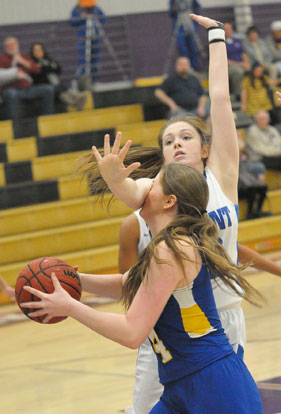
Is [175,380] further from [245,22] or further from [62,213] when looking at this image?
[245,22]

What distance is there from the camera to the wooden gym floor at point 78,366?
190 inches

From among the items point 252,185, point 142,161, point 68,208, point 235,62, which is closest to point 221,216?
point 142,161

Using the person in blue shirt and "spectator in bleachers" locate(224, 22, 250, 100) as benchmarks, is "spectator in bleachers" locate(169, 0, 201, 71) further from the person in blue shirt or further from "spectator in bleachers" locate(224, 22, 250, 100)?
the person in blue shirt

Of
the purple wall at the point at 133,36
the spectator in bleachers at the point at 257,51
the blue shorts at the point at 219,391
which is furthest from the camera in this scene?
the purple wall at the point at 133,36

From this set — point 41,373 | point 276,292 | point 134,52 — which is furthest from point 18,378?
point 134,52

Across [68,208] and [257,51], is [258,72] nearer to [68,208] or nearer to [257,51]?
[257,51]

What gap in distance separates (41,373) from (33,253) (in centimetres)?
346

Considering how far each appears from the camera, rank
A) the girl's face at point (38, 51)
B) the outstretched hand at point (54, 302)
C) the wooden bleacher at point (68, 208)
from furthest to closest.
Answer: the girl's face at point (38, 51)
the wooden bleacher at point (68, 208)
the outstretched hand at point (54, 302)

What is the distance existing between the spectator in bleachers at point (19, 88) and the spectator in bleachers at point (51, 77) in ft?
0.33

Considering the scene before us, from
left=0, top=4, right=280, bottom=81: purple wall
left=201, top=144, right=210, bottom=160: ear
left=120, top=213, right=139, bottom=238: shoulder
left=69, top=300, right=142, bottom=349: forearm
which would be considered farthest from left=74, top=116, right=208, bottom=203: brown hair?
left=0, top=4, right=280, bottom=81: purple wall

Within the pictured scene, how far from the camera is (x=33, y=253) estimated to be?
899 centimetres

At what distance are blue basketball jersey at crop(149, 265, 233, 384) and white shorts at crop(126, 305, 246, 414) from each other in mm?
712

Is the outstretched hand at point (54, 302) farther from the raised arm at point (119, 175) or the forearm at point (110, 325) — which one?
the raised arm at point (119, 175)

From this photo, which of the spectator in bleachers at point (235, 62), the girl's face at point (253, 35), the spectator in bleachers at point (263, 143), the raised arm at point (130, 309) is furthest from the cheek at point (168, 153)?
the girl's face at point (253, 35)
